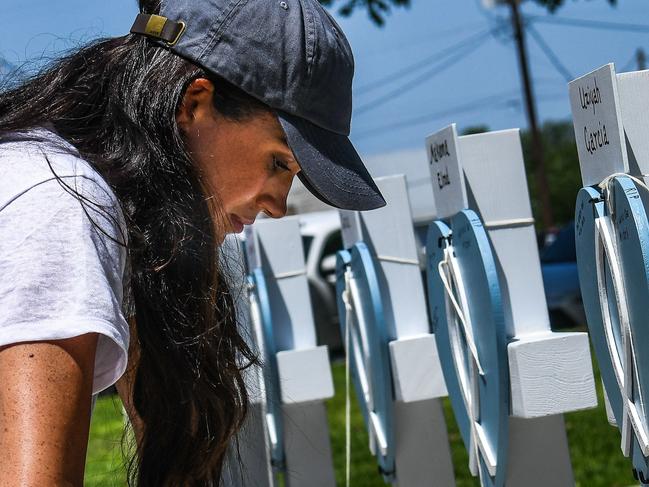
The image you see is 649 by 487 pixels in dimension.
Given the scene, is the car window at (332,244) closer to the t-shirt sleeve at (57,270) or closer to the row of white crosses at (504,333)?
the row of white crosses at (504,333)

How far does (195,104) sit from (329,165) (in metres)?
0.19

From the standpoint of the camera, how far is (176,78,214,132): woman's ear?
129 centimetres

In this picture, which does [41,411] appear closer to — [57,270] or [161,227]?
[57,270]

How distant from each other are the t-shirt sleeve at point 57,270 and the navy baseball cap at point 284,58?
30cm

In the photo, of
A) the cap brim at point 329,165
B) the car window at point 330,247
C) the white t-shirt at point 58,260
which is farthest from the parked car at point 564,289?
the white t-shirt at point 58,260

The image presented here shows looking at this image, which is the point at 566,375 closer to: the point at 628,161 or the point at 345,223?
the point at 628,161

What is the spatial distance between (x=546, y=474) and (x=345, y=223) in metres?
1.26

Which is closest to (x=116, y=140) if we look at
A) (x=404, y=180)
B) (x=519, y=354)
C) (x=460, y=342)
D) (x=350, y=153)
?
(x=350, y=153)

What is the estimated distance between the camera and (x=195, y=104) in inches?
51.2

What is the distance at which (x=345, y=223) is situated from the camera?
332 cm

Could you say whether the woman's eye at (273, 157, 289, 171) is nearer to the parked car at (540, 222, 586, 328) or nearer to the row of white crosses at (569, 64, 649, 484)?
the row of white crosses at (569, 64, 649, 484)

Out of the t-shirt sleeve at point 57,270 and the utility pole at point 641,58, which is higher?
the utility pole at point 641,58

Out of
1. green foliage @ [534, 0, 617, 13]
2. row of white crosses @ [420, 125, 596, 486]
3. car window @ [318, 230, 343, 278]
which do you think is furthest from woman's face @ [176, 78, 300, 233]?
car window @ [318, 230, 343, 278]

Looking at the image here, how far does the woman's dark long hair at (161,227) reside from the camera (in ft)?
3.97
